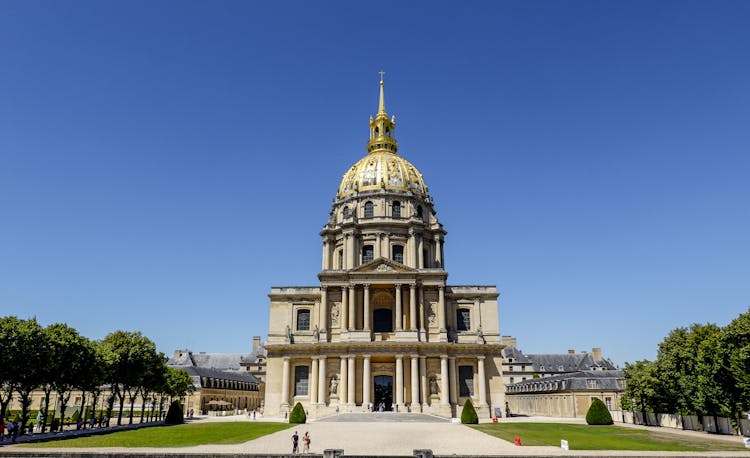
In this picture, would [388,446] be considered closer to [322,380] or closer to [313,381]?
[322,380]

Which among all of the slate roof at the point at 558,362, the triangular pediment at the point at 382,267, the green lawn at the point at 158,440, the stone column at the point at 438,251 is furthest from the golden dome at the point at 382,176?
the slate roof at the point at 558,362

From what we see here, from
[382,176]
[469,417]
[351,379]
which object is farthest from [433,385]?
[382,176]

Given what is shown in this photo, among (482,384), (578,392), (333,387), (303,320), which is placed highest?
(303,320)

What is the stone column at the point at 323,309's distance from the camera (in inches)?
2425

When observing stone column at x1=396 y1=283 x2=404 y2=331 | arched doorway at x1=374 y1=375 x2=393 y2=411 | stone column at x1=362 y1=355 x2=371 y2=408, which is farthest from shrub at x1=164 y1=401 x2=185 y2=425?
stone column at x1=396 y1=283 x2=404 y2=331

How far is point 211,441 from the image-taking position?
30.8 metres

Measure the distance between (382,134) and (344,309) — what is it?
31.1 meters

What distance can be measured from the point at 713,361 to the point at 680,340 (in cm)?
836

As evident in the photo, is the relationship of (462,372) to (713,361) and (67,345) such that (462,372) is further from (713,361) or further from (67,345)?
(67,345)

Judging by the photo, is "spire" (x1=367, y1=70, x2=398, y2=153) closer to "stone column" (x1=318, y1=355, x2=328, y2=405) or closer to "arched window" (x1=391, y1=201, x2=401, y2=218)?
"arched window" (x1=391, y1=201, x2=401, y2=218)

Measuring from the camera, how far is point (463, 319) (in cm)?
6469

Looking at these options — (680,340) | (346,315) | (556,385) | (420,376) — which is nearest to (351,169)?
(346,315)

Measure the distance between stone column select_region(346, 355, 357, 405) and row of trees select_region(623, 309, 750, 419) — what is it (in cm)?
2570

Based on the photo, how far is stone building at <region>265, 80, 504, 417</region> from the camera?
58.7m
